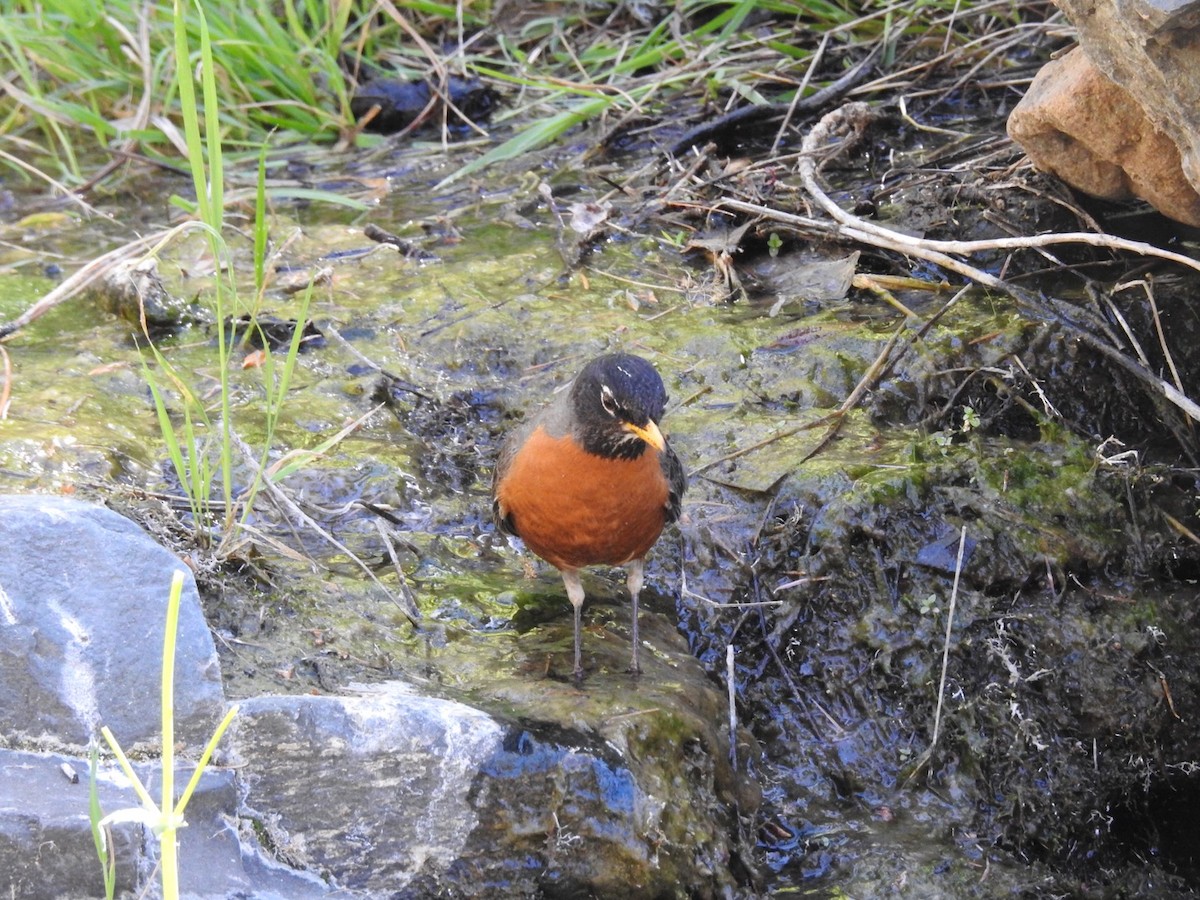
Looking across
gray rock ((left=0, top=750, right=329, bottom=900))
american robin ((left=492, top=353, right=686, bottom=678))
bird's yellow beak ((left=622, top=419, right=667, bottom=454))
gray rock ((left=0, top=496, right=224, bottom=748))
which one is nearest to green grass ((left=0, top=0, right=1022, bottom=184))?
american robin ((left=492, top=353, right=686, bottom=678))

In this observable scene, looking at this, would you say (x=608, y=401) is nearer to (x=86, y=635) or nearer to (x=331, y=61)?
(x=86, y=635)

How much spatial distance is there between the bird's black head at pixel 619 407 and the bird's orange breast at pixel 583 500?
4 cm

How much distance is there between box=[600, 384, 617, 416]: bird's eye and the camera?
12.8ft

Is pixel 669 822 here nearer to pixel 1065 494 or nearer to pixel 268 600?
pixel 268 600

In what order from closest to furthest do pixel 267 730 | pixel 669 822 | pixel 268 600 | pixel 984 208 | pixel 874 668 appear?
pixel 267 730 → pixel 669 822 → pixel 268 600 → pixel 874 668 → pixel 984 208

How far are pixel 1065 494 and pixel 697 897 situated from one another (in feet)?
6.30

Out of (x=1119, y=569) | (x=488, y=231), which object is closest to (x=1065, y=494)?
(x=1119, y=569)

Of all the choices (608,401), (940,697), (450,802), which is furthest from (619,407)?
(940,697)

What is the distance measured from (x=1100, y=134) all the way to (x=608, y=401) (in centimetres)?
197

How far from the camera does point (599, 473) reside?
A: 13.1 feet

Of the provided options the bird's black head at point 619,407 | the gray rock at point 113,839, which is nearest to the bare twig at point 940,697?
the bird's black head at point 619,407

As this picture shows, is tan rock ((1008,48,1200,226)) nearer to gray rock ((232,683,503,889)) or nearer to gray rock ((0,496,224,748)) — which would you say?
gray rock ((232,683,503,889))

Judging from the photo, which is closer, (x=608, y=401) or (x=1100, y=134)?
(x=608, y=401)

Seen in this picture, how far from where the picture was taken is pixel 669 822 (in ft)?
11.6
